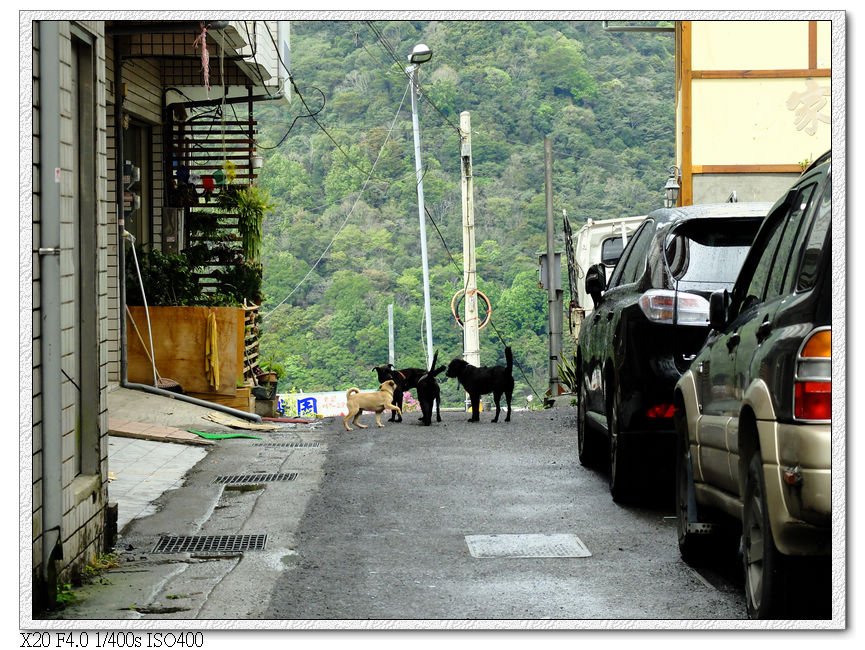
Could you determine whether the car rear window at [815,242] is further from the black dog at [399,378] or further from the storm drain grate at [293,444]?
the black dog at [399,378]

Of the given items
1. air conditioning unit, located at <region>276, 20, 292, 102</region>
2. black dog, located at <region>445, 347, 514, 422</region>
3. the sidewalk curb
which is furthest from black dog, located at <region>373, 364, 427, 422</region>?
air conditioning unit, located at <region>276, 20, 292, 102</region>

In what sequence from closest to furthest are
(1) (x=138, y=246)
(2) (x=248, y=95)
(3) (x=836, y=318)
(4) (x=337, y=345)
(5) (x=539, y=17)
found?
(3) (x=836, y=318)
(5) (x=539, y=17)
(1) (x=138, y=246)
(2) (x=248, y=95)
(4) (x=337, y=345)

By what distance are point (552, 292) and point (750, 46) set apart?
6.80 metres

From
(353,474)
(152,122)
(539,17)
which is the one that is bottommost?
(353,474)

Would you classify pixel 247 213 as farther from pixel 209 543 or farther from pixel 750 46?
pixel 209 543

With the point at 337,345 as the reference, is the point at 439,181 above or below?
above

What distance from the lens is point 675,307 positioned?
8539mm

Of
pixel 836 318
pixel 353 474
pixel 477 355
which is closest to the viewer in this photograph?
pixel 836 318

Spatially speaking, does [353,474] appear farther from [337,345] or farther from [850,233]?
[337,345]

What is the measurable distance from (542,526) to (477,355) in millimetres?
17796

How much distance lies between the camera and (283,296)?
113 feet

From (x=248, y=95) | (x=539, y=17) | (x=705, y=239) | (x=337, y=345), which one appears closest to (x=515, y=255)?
(x=337, y=345)

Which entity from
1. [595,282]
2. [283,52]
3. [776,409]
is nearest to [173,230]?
[283,52]

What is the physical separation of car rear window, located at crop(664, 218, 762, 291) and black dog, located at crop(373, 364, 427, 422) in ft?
27.7
